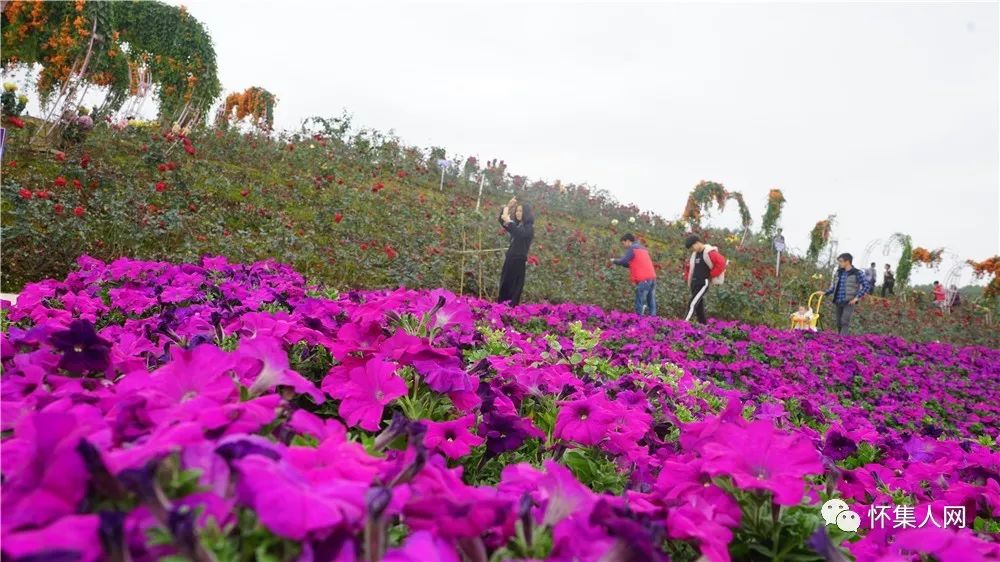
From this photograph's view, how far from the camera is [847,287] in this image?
11039 millimetres

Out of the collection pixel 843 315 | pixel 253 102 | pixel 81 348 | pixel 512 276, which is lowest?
pixel 512 276

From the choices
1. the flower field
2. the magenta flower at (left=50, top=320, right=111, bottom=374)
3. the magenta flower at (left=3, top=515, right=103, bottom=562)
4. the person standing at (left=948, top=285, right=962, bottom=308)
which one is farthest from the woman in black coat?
the person standing at (left=948, top=285, right=962, bottom=308)

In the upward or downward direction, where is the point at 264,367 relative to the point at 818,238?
downward

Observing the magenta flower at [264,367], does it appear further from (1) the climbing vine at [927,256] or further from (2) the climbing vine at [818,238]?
(1) the climbing vine at [927,256]

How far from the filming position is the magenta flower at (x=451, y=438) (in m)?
1.21

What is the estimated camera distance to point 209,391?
0.91 meters

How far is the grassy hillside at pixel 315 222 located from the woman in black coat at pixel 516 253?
77cm

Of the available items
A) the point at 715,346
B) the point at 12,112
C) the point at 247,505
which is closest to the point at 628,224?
the point at 715,346

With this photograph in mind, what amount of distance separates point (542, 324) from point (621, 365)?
2.65 metres

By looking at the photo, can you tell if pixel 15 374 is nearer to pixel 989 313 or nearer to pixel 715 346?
pixel 715 346

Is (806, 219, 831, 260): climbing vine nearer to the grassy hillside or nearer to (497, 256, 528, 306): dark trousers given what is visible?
the grassy hillside

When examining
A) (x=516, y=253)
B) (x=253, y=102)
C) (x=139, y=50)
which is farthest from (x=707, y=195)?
(x=253, y=102)

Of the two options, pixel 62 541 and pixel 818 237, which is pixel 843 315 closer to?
pixel 62 541

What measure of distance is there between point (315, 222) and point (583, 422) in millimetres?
8955
